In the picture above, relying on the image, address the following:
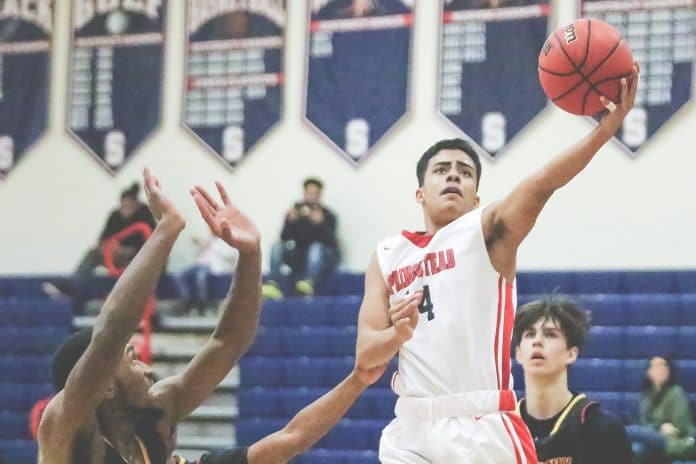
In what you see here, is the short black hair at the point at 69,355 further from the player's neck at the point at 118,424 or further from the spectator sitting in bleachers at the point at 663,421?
the spectator sitting in bleachers at the point at 663,421

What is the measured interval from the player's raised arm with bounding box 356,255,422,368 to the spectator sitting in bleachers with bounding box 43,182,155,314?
8.38 meters

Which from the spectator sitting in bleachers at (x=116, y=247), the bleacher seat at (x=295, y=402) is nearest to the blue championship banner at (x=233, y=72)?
the spectator sitting in bleachers at (x=116, y=247)

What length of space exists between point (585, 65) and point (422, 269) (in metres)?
0.99

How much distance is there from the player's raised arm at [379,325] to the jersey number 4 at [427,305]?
5.4 inches

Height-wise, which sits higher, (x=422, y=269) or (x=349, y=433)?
(x=422, y=269)

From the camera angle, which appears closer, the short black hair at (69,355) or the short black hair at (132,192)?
the short black hair at (69,355)

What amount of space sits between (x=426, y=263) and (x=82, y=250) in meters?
10.3

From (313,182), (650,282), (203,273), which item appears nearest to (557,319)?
(650,282)

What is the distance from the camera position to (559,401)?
5.49 m

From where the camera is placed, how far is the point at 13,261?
1478cm

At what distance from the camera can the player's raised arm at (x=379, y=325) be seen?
406cm

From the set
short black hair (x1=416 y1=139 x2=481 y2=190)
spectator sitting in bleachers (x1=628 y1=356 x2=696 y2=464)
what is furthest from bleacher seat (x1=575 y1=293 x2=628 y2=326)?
short black hair (x1=416 y1=139 x2=481 y2=190)

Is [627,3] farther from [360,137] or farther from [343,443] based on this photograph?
[343,443]

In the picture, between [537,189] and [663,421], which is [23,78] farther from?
[537,189]
